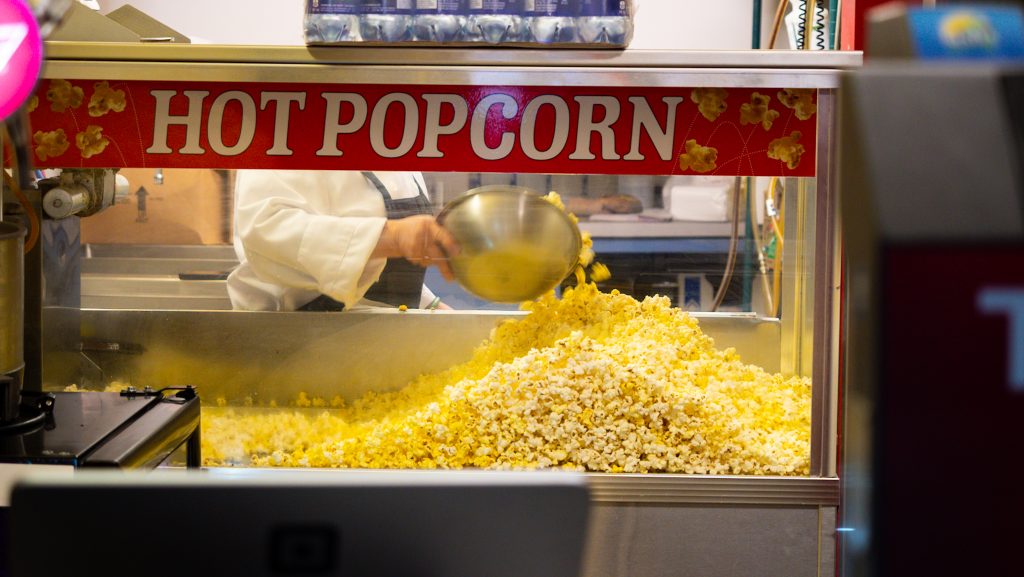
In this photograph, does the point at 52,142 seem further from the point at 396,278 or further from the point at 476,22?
the point at 476,22

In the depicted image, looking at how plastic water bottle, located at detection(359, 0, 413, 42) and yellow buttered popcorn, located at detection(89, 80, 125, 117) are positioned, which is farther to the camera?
yellow buttered popcorn, located at detection(89, 80, 125, 117)

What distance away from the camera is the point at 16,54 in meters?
1.33

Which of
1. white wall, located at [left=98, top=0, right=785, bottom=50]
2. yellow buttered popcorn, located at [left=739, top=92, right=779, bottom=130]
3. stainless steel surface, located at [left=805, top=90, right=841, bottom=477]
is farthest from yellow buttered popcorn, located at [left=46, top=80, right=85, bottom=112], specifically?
white wall, located at [left=98, top=0, right=785, bottom=50]

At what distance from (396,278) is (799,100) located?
86cm

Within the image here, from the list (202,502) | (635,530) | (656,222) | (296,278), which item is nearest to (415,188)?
(296,278)

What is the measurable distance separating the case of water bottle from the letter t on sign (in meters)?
1.35

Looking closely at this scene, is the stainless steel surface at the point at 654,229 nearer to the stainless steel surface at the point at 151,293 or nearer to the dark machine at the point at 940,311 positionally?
the stainless steel surface at the point at 151,293

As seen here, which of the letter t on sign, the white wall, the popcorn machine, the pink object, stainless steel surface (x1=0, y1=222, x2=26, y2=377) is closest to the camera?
the letter t on sign

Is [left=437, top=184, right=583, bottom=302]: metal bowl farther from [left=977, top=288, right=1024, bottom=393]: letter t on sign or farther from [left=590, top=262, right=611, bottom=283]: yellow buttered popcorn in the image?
[left=977, top=288, right=1024, bottom=393]: letter t on sign

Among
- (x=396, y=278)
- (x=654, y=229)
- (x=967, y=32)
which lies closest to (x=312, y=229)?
(x=396, y=278)

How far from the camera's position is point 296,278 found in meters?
1.97

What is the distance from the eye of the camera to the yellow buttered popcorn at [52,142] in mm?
1915

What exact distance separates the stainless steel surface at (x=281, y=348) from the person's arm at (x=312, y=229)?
8 centimetres

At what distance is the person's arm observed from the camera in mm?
1923
